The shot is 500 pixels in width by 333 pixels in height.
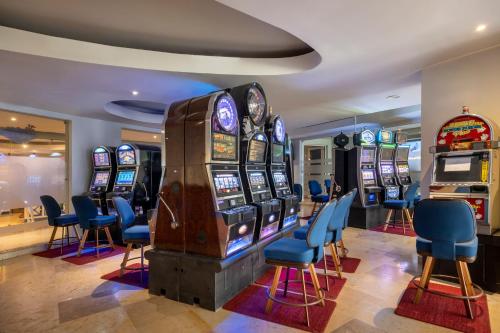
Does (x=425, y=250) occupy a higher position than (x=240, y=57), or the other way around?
(x=240, y=57)

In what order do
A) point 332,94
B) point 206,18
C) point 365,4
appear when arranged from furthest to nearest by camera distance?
point 332,94
point 206,18
point 365,4

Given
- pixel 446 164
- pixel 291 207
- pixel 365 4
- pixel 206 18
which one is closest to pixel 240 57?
pixel 206 18

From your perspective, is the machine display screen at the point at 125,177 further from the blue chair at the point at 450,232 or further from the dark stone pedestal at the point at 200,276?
the blue chair at the point at 450,232

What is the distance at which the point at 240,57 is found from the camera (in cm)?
404

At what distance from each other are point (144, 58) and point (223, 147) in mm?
1553

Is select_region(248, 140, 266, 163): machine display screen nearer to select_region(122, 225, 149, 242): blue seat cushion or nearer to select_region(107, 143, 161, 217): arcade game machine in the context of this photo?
select_region(122, 225, 149, 242): blue seat cushion

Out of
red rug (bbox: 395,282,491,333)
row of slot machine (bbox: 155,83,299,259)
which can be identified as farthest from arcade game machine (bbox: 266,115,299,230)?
red rug (bbox: 395,282,491,333)

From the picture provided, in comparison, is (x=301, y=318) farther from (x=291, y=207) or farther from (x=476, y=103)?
(x=476, y=103)

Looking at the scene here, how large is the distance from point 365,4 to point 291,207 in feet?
8.88

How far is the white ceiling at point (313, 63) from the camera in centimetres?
260

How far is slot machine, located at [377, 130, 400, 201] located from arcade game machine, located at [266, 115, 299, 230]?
348cm

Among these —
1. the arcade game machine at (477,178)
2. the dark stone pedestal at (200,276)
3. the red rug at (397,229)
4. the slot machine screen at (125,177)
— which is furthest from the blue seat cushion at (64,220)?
the red rug at (397,229)

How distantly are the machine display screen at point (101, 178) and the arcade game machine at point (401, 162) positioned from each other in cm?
685

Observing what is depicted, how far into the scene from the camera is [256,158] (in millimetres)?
3883
